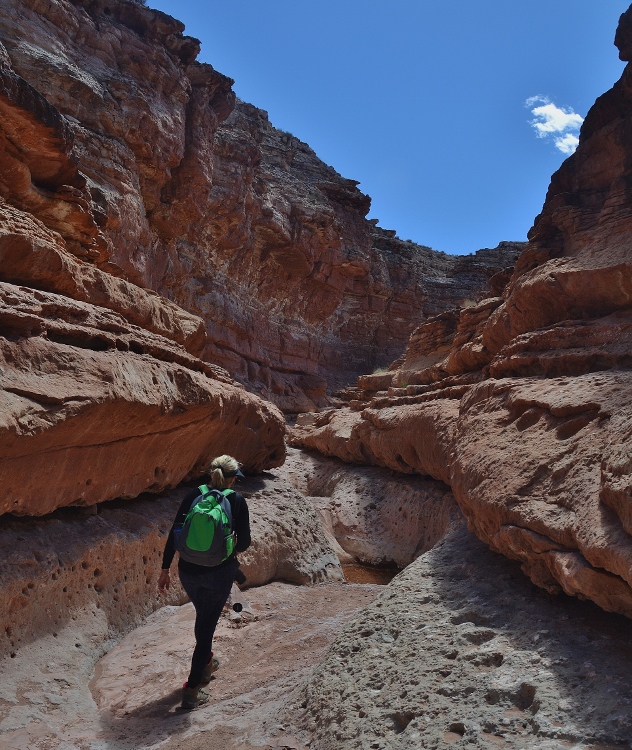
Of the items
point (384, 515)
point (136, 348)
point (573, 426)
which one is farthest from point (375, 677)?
point (384, 515)

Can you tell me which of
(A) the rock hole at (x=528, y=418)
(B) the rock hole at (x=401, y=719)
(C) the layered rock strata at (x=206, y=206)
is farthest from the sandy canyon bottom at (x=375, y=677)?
(C) the layered rock strata at (x=206, y=206)

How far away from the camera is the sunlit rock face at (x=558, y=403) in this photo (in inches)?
124

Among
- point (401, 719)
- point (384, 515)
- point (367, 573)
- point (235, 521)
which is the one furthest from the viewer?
point (384, 515)

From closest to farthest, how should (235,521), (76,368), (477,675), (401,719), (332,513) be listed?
(401,719) → (477,675) → (235,521) → (76,368) → (332,513)

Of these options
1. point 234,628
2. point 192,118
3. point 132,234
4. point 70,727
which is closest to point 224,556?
point 70,727

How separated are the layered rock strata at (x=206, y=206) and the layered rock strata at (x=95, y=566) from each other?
422cm

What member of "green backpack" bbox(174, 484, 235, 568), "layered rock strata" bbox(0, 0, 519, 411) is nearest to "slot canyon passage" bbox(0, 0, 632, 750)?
"layered rock strata" bbox(0, 0, 519, 411)

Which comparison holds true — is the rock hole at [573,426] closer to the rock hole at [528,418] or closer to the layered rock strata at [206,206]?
the rock hole at [528,418]

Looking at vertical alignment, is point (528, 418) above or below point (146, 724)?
above

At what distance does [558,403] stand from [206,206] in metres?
20.9

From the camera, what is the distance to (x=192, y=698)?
375 cm

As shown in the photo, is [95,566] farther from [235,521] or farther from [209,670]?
[235,521]

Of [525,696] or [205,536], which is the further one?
[205,536]

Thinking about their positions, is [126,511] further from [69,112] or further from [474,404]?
[69,112]
